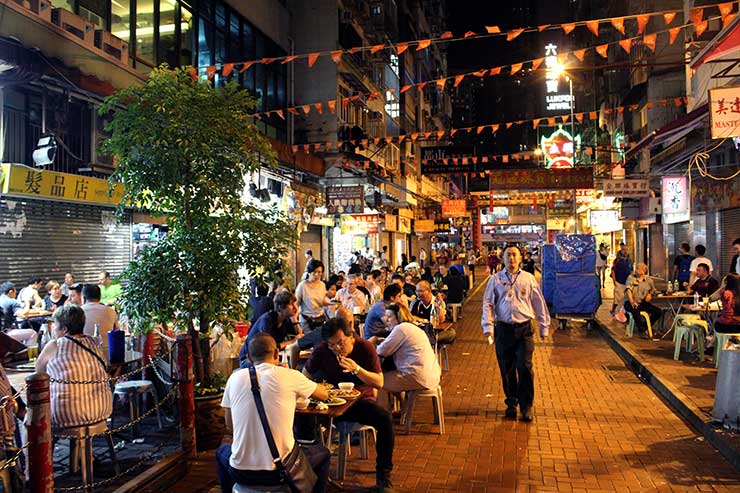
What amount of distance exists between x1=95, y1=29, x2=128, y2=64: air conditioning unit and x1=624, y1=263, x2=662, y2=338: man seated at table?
12436mm

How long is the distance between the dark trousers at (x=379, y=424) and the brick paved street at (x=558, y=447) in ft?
1.31

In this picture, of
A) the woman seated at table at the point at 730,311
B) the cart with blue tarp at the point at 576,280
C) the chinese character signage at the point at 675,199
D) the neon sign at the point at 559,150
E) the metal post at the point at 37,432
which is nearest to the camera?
the metal post at the point at 37,432

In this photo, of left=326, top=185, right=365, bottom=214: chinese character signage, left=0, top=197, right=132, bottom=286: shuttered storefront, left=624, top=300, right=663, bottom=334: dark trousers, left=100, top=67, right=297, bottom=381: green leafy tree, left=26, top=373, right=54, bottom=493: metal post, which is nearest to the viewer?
left=26, top=373, right=54, bottom=493: metal post

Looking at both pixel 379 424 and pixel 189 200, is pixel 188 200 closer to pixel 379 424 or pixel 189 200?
pixel 189 200

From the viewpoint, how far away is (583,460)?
6.51 m

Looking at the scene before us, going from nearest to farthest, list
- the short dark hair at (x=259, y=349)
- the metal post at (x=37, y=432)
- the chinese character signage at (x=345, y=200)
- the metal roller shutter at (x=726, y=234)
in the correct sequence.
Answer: the metal post at (x=37, y=432), the short dark hair at (x=259, y=349), the metal roller shutter at (x=726, y=234), the chinese character signage at (x=345, y=200)

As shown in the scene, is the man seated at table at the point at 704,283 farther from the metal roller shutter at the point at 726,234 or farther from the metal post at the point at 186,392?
the metal post at the point at 186,392

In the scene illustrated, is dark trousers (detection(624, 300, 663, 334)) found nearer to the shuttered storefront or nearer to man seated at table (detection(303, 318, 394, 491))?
man seated at table (detection(303, 318, 394, 491))

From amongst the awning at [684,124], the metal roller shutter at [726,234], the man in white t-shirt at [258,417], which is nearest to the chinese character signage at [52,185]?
the man in white t-shirt at [258,417]

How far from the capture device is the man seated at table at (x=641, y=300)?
14.8 metres

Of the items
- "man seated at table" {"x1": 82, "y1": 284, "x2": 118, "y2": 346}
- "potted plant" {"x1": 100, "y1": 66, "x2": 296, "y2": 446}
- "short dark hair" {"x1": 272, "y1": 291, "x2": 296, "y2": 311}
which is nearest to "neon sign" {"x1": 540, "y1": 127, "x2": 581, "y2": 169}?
"short dark hair" {"x1": 272, "y1": 291, "x2": 296, "y2": 311}

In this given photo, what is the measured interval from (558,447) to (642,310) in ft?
29.8

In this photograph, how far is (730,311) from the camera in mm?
10141

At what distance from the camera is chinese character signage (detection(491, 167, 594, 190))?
70.5 ft
